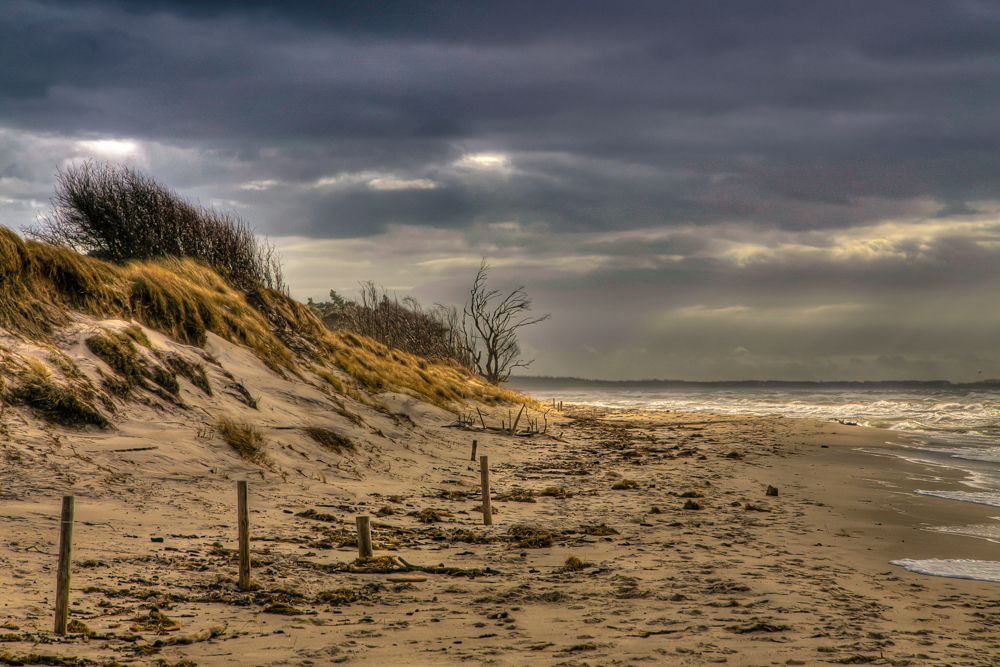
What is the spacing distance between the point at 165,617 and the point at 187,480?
451 cm

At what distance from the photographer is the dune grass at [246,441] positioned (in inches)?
433

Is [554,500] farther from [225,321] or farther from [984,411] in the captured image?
[984,411]

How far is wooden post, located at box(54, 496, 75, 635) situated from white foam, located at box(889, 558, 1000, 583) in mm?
8860

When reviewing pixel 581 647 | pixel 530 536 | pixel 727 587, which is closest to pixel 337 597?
pixel 581 647

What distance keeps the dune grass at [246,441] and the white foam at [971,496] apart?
43.2 ft

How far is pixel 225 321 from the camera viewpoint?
58.9 ft

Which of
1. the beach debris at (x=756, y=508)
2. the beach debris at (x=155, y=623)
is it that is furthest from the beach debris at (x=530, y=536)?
the beach debris at (x=155, y=623)

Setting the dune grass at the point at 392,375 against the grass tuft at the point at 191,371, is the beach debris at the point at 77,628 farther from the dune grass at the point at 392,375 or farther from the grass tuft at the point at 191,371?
the dune grass at the point at 392,375

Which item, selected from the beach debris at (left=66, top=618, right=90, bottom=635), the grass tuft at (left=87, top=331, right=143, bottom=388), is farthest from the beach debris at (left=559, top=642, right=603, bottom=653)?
the grass tuft at (left=87, top=331, right=143, bottom=388)

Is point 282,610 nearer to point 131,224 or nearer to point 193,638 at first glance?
point 193,638

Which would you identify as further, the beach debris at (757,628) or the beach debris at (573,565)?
the beach debris at (573,565)

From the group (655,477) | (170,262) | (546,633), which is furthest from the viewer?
(170,262)

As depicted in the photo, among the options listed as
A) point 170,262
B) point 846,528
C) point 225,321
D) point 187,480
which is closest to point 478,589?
point 187,480

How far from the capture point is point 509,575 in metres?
7.23
